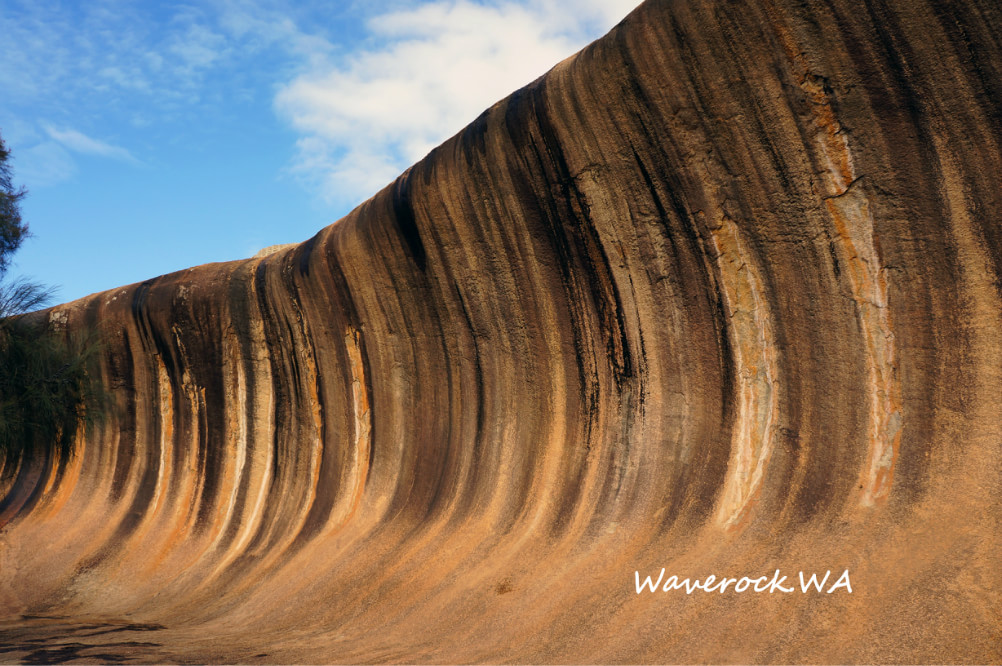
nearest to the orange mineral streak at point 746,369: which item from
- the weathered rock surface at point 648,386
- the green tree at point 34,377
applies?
the weathered rock surface at point 648,386

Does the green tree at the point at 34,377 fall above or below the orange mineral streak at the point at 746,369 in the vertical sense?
above

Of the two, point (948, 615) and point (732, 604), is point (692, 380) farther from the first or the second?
point (948, 615)

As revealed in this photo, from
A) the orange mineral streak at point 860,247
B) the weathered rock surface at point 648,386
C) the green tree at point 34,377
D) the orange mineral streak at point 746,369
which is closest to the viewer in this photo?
the weathered rock surface at point 648,386

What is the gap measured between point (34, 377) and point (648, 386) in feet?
30.2

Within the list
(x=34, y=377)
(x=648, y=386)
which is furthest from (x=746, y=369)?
(x=34, y=377)

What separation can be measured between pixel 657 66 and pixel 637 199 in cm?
111

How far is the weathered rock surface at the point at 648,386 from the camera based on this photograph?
4945mm

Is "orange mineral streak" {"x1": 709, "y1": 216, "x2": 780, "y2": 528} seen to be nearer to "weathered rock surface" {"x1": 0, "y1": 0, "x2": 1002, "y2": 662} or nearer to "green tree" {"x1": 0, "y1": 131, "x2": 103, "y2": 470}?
"weathered rock surface" {"x1": 0, "y1": 0, "x2": 1002, "y2": 662}

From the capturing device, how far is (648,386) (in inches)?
266

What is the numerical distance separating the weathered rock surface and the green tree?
2.53 meters

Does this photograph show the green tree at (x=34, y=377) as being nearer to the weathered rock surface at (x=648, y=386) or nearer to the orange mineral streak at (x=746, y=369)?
the weathered rock surface at (x=648, y=386)

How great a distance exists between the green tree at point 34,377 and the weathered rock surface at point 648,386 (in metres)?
2.53

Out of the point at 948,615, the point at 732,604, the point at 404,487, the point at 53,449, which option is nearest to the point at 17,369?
the point at 53,449

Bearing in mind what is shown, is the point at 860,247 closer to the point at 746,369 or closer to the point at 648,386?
the point at 746,369
